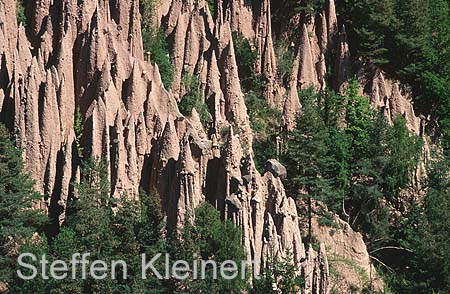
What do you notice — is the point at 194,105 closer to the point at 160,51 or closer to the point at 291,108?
the point at 160,51

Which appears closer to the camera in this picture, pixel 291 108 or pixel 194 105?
pixel 194 105

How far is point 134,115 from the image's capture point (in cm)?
3456

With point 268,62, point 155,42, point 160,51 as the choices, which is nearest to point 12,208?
point 160,51

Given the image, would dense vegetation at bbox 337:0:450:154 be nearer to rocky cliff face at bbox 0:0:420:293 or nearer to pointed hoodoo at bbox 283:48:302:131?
pointed hoodoo at bbox 283:48:302:131

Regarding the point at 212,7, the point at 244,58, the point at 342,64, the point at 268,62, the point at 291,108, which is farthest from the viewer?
the point at 342,64

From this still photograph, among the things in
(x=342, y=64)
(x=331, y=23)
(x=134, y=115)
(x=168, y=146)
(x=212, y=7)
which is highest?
(x=212, y=7)

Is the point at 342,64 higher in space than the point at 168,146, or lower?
higher

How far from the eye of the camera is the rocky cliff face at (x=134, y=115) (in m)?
32.6

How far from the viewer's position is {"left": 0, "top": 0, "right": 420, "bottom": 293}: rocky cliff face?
1283 inches

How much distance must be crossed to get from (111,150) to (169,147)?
6.58 feet

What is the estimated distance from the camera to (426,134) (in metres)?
43.7

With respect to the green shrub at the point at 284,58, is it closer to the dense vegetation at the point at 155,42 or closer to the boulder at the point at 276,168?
the dense vegetation at the point at 155,42

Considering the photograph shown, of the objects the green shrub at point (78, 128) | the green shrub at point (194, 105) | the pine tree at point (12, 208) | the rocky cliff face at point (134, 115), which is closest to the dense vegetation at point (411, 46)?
the rocky cliff face at point (134, 115)

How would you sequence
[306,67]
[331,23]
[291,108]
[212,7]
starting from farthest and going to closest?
[331,23]
[212,7]
[306,67]
[291,108]
